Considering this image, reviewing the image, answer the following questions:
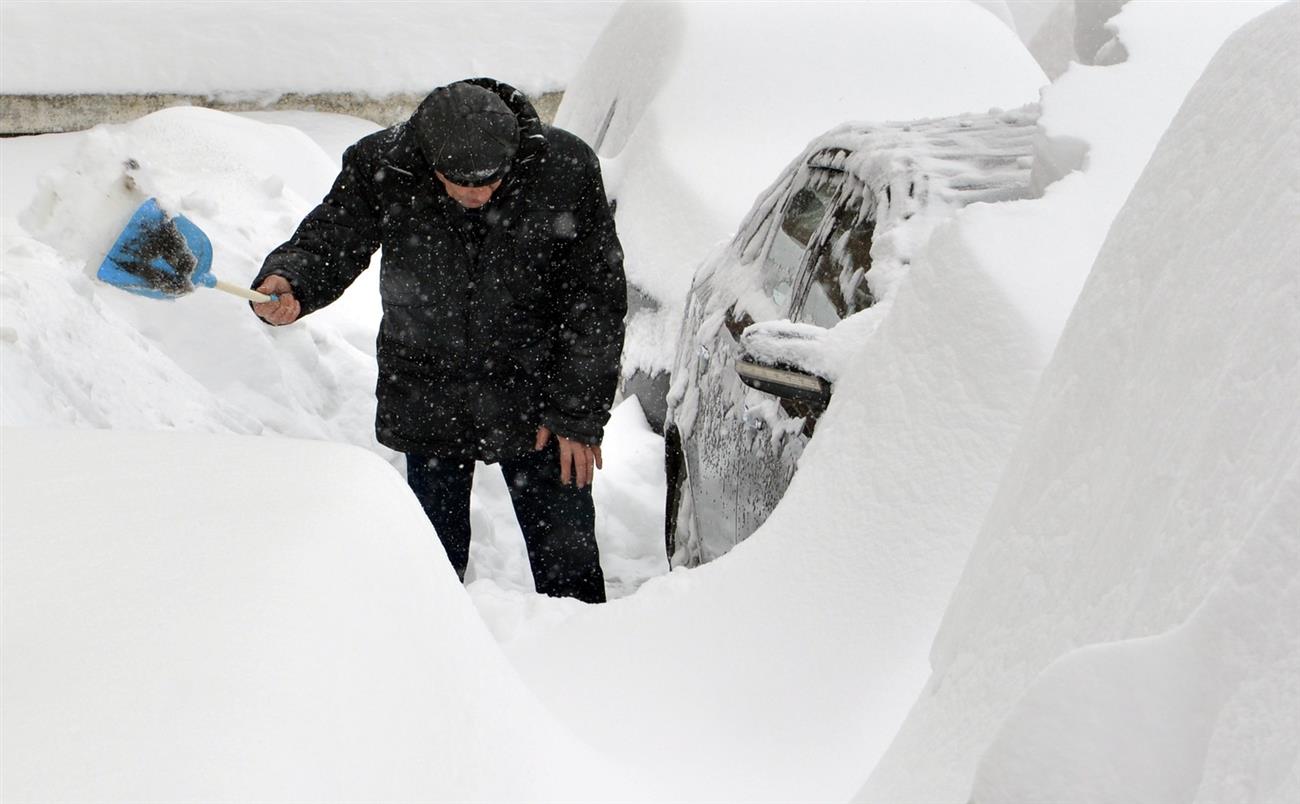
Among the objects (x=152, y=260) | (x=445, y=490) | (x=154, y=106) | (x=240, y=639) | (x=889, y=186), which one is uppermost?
(x=240, y=639)

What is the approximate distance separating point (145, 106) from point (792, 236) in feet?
31.8

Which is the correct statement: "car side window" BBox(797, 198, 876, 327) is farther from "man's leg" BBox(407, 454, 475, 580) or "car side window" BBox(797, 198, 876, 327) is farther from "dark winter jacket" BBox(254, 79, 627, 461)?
"man's leg" BBox(407, 454, 475, 580)

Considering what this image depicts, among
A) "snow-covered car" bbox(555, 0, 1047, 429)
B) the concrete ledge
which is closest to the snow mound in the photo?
"snow-covered car" bbox(555, 0, 1047, 429)

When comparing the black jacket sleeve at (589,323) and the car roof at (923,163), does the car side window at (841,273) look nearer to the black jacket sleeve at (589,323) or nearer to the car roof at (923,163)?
the car roof at (923,163)

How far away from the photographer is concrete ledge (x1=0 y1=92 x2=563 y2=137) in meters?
11.4

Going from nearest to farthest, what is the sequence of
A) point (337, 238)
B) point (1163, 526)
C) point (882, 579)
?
point (1163, 526) < point (882, 579) < point (337, 238)

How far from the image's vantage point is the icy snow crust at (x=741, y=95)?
16.1 feet

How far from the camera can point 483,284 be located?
3.31 meters

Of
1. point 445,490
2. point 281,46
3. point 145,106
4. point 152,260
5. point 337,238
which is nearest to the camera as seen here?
point 152,260

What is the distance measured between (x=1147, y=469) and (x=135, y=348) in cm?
415

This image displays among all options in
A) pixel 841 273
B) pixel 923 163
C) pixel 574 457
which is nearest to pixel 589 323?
pixel 574 457

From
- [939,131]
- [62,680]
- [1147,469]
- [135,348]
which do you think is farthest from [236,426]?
[1147,469]

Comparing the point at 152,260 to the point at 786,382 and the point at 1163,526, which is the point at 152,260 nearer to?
the point at 786,382

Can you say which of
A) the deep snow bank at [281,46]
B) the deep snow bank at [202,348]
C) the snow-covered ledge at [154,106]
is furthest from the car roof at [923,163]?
the deep snow bank at [281,46]
